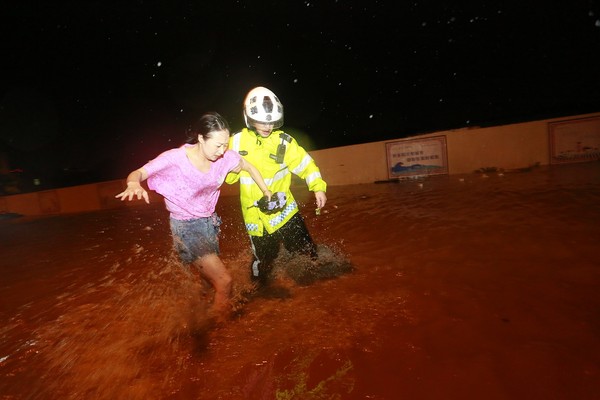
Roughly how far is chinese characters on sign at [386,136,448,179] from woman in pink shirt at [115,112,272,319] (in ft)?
32.1

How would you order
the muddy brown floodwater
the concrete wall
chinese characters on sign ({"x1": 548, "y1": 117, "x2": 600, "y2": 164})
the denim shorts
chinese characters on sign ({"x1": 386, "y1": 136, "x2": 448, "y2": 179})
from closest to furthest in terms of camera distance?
the muddy brown floodwater, the denim shorts, chinese characters on sign ({"x1": 548, "y1": 117, "x2": 600, "y2": 164}), the concrete wall, chinese characters on sign ({"x1": 386, "y1": 136, "x2": 448, "y2": 179})

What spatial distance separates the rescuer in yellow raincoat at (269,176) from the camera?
342 centimetres

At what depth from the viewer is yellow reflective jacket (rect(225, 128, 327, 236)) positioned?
136 inches

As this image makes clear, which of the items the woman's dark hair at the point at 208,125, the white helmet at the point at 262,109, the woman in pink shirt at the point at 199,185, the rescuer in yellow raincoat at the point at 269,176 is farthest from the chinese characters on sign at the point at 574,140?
the woman's dark hair at the point at 208,125

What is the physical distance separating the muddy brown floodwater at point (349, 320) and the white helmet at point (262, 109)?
170 centimetres


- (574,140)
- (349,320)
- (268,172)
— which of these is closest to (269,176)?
(268,172)

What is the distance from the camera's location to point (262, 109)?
3.36 meters

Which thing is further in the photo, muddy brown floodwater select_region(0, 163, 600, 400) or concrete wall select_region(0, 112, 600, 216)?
concrete wall select_region(0, 112, 600, 216)

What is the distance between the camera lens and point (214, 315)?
3273 millimetres

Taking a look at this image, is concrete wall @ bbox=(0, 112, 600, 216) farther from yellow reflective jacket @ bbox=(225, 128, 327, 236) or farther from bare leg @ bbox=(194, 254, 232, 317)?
bare leg @ bbox=(194, 254, 232, 317)

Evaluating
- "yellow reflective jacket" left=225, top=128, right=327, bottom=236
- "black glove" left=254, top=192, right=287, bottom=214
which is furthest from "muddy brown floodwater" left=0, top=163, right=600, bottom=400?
"black glove" left=254, top=192, right=287, bottom=214

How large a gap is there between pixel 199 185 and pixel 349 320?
176cm

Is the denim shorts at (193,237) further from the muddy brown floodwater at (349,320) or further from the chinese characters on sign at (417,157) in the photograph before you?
the chinese characters on sign at (417,157)

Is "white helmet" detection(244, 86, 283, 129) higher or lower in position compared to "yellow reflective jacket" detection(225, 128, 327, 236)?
higher
